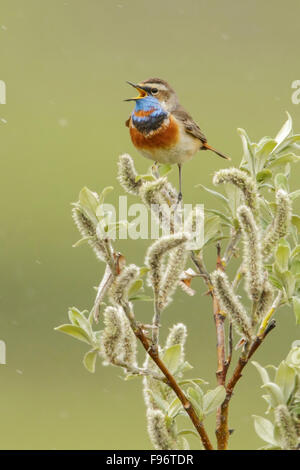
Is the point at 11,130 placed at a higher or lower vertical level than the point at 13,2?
lower

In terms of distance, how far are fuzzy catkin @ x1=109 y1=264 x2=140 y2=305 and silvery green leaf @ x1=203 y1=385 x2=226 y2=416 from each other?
218mm

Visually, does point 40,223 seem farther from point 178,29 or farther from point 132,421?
point 178,29

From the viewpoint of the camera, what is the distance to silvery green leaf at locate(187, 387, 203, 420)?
1515 mm

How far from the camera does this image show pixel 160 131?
130 inches

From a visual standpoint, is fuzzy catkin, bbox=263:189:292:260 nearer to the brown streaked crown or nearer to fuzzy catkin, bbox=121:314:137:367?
fuzzy catkin, bbox=121:314:137:367

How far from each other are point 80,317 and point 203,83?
1455 centimetres

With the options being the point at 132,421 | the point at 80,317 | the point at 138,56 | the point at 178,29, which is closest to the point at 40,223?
the point at 132,421

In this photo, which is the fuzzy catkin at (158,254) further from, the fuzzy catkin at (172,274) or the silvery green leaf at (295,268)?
the silvery green leaf at (295,268)

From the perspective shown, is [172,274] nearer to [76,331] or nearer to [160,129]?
[76,331]

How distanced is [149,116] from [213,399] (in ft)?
6.59

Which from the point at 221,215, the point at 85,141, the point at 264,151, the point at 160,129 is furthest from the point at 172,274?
the point at 85,141

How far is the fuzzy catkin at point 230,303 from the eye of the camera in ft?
4.55

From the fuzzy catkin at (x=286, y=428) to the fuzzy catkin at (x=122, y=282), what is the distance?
286 millimetres

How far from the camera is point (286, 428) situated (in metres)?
1.39
